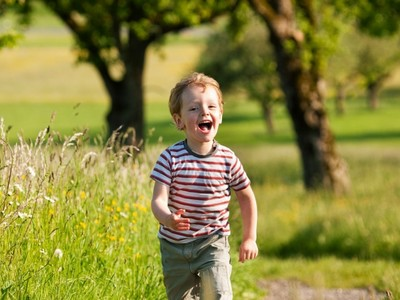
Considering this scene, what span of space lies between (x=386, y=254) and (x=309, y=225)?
1734 millimetres

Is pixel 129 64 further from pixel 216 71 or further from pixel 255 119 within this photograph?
pixel 255 119

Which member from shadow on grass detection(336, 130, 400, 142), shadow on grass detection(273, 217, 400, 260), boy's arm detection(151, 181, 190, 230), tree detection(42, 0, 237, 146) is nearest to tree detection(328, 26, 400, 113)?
shadow on grass detection(336, 130, 400, 142)

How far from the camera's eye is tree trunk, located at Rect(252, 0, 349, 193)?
1741cm

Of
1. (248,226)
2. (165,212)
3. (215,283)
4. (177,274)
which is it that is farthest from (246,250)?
(165,212)

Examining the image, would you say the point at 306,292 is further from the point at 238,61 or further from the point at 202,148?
the point at 238,61

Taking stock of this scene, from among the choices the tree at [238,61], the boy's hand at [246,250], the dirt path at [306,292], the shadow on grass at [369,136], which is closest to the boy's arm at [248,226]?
the boy's hand at [246,250]

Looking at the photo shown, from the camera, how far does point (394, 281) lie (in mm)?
7793

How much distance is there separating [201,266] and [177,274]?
0.18m

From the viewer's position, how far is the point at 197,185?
17.4 ft

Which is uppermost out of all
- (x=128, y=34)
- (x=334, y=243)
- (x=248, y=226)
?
(x=128, y=34)

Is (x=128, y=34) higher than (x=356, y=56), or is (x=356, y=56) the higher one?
(x=356, y=56)

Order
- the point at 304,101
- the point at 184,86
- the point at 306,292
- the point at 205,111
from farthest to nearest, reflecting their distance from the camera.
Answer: the point at 304,101
the point at 306,292
the point at 184,86
the point at 205,111

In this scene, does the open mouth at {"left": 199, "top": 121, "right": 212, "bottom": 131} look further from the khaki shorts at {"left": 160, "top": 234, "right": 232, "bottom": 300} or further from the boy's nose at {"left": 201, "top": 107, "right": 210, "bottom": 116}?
the khaki shorts at {"left": 160, "top": 234, "right": 232, "bottom": 300}

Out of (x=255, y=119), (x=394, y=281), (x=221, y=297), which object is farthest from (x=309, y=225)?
(x=255, y=119)
